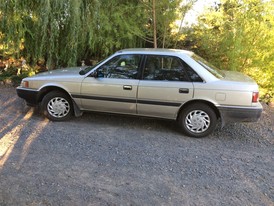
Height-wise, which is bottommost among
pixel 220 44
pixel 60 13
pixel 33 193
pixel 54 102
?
pixel 33 193

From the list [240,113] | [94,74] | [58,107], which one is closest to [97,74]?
[94,74]

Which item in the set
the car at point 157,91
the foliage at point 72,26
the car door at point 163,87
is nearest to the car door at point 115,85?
the car at point 157,91

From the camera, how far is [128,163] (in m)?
4.13

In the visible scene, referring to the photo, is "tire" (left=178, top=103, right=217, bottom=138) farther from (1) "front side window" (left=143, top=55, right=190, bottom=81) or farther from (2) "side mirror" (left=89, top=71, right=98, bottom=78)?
(2) "side mirror" (left=89, top=71, right=98, bottom=78)

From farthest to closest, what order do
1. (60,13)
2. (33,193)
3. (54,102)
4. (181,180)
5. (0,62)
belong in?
(0,62), (60,13), (54,102), (181,180), (33,193)

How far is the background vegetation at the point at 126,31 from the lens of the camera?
708 cm

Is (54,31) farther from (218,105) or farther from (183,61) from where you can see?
(218,105)

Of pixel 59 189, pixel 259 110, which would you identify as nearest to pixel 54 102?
pixel 59 189

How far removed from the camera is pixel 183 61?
5.06 m

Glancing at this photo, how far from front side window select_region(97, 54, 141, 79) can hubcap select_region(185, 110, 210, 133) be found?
121cm

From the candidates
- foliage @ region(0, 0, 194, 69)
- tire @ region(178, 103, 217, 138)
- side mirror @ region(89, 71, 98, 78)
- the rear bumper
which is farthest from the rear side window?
foliage @ region(0, 0, 194, 69)

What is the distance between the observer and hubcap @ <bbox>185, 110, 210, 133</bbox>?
5062mm

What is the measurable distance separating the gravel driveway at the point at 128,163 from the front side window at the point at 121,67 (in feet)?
3.28

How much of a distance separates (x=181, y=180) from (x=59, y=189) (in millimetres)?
1519
